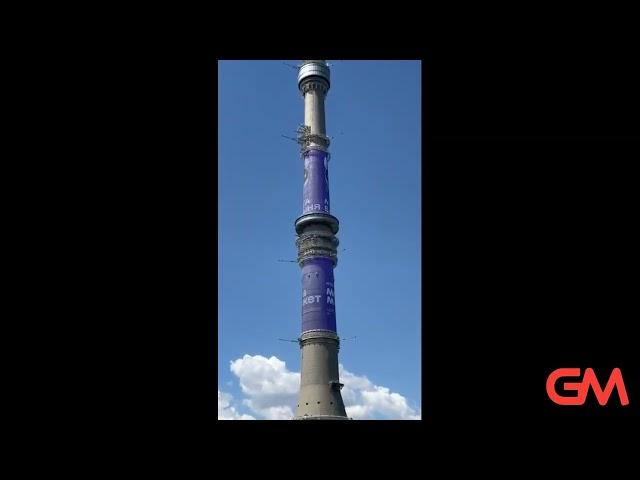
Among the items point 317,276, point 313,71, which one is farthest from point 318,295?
point 313,71

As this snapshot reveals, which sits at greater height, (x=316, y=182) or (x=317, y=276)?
(x=316, y=182)

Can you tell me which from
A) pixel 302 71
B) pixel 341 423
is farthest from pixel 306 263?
pixel 341 423

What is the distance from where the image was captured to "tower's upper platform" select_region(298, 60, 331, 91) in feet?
271

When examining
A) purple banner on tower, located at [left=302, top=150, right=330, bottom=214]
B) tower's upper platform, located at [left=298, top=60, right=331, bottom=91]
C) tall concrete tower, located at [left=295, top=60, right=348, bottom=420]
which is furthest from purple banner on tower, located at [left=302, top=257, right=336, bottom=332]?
tower's upper platform, located at [left=298, top=60, right=331, bottom=91]

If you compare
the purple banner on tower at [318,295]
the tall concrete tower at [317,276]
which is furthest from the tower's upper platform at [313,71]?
the purple banner on tower at [318,295]

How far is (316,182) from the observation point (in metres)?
76.8

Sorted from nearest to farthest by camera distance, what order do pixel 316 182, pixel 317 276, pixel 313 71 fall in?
pixel 317 276 → pixel 316 182 → pixel 313 71

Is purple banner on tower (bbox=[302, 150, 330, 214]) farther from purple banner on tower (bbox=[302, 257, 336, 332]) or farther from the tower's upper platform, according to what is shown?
the tower's upper platform

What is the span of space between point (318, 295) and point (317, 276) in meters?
2.08

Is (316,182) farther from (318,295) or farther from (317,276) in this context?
(318,295)

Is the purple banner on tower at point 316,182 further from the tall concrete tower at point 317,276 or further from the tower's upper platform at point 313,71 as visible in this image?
the tower's upper platform at point 313,71
